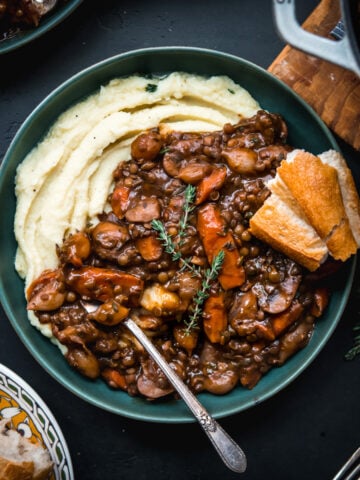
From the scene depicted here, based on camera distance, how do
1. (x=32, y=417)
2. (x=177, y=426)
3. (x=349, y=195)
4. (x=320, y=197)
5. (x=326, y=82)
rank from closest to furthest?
(x=320, y=197) < (x=349, y=195) < (x=32, y=417) < (x=326, y=82) < (x=177, y=426)

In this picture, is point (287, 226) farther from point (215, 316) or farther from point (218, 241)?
point (215, 316)

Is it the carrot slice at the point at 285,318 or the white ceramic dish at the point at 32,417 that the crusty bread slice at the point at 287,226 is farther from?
the white ceramic dish at the point at 32,417

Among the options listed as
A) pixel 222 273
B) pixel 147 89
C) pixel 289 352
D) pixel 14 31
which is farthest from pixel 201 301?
pixel 14 31

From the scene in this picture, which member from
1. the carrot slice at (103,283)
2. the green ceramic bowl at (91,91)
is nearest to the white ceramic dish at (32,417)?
the green ceramic bowl at (91,91)

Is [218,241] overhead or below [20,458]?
overhead

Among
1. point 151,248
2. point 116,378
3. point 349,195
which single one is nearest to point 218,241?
point 151,248

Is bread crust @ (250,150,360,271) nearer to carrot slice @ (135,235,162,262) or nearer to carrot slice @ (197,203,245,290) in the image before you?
carrot slice @ (197,203,245,290)
